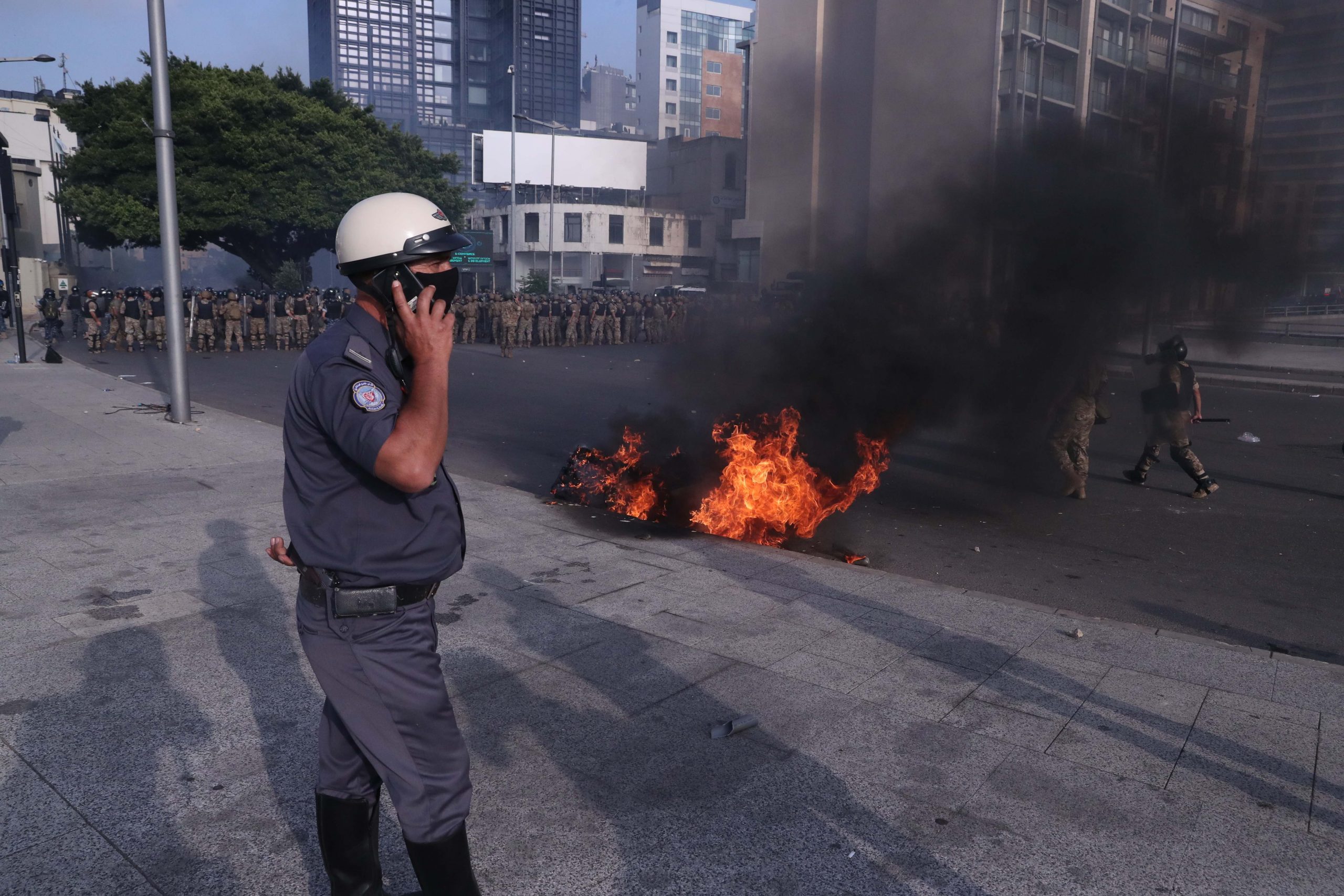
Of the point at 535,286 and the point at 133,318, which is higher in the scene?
the point at 535,286

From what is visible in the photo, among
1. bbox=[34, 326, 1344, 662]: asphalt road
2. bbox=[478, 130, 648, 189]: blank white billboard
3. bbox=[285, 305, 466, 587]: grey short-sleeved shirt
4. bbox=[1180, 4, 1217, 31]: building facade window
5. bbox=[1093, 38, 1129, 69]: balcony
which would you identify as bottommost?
bbox=[34, 326, 1344, 662]: asphalt road

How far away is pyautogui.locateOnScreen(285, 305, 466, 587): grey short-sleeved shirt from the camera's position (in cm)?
191

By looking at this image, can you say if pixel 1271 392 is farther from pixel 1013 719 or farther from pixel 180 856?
pixel 180 856

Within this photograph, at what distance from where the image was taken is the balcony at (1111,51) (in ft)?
31.7

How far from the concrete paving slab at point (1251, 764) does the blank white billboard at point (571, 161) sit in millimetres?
54827

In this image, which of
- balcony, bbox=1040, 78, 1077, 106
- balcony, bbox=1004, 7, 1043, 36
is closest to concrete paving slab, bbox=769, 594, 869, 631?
balcony, bbox=1040, 78, 1077, 106

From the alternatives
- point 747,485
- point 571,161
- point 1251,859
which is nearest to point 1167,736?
point 1251,859

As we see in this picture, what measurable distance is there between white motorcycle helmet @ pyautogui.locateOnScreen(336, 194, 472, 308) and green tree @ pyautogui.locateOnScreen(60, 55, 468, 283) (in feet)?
85.3

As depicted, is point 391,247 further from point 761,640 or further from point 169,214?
point 169,214

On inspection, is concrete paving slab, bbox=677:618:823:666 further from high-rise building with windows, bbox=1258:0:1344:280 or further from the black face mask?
high-rise building with windows, bbox=1258:0:1344:280

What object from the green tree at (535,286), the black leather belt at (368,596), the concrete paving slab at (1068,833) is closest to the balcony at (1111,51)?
the concrete paving slab at (1068,833)

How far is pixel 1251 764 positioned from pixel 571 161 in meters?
57.6

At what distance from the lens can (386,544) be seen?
1.94 meters

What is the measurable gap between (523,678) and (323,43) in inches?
5260
